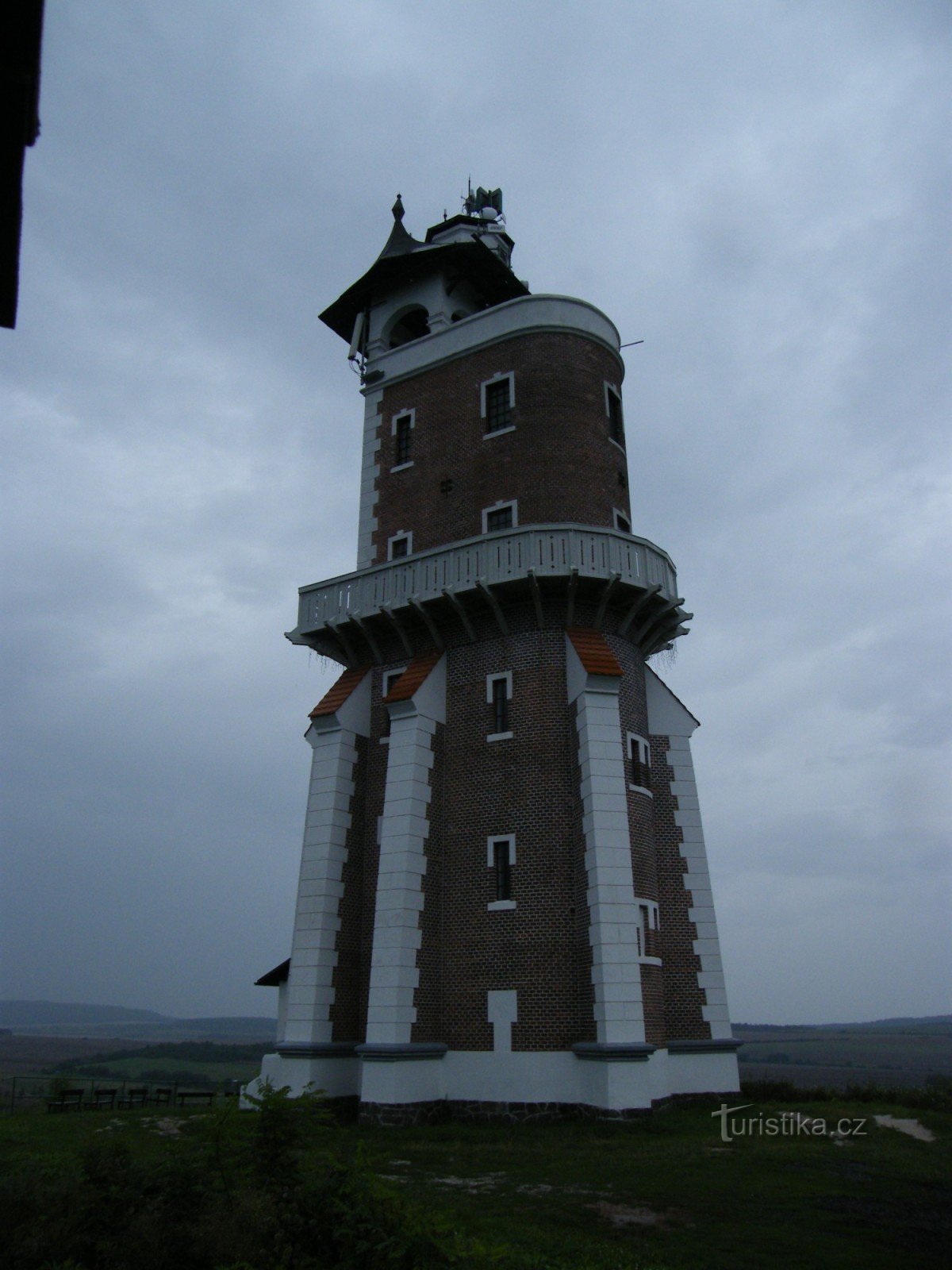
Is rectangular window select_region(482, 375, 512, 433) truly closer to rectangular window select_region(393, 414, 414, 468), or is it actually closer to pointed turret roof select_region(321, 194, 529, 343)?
rectangular window select_region(393, 414, 414, 468)

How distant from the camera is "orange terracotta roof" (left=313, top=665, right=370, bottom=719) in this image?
25.2 meters

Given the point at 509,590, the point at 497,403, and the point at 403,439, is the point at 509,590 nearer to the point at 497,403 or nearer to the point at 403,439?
the point at 497,403

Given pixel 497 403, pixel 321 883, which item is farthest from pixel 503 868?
pixel 497 403

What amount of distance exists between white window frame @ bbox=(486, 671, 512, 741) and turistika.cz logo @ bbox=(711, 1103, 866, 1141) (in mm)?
9373

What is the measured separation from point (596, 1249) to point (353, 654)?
1906 centimetres

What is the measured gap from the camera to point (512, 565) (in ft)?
76.5

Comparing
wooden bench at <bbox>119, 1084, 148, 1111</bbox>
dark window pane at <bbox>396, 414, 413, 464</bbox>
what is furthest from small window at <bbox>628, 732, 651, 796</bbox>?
wooden bench at <bbox>119, 1084, 148, 1111</bbox>

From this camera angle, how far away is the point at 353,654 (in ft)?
88.2

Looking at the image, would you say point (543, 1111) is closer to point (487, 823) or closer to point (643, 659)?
point (487, 823)

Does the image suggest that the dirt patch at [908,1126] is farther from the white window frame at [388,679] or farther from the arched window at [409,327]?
the arched window at [409,327]

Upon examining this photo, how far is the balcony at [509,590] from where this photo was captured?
2316 centimetres

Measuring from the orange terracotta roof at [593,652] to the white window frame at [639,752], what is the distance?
6.21ft

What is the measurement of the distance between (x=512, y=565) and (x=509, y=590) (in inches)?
26.0

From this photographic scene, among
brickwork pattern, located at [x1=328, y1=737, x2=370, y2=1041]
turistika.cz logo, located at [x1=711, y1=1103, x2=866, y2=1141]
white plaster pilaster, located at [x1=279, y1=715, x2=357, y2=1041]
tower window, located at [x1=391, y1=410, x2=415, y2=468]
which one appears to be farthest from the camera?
tower window, located at [x1=391, y1=410, x2=415, y2=468]
